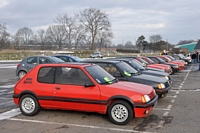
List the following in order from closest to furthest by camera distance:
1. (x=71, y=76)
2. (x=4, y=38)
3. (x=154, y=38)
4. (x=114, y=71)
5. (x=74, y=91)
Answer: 1. (x=74, y=91)
2. (x=71, y=76)
3. (x=114, y=71)
4. (x=4, y=38)
5. (x=154, y=38)

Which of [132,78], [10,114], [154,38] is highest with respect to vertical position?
[154,38]

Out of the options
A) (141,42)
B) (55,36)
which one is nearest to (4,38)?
(55,36)

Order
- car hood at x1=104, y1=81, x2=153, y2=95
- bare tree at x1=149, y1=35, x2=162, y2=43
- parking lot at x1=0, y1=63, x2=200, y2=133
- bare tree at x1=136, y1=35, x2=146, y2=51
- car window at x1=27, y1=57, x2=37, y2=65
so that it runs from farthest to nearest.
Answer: bare tree at x1=149, y1=35, x2=162, y2=43 → bare tree at x1=136, y1=35, x2=146, y2=51 → car window at x1=27, y1=57, x2=37, y2=65 → car hood at x1=104, y1=81, x2=153, y2=95 → parking lot at x1=0, y1=63, x2=200, y2=133

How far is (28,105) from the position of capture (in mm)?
6945

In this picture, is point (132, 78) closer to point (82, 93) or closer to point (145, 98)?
point (145, 98)

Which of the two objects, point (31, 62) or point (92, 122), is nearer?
point (92, 122)

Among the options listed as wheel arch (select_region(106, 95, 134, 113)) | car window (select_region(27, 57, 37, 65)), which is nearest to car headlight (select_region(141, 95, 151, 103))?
wheel arch (select_region(106, 95, 134, 113))

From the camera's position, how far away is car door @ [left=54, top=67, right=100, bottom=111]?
623 centimetres

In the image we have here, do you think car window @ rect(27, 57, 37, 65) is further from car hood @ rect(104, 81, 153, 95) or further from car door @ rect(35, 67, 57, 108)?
car hood @ rect(104, 81, 153, 95)

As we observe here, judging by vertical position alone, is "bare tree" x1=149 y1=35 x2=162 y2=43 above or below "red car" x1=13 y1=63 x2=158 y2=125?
above

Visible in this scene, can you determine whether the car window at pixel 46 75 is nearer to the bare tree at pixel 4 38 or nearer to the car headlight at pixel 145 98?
the car headlight at pixel 145 98

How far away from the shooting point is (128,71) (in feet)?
29.6

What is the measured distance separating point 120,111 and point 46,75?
2.27 m

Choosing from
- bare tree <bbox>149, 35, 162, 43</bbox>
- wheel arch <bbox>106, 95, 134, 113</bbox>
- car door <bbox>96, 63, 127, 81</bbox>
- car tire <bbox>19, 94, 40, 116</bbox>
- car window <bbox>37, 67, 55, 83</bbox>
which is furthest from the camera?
bare tree <bbox>149, 35, 162, 43</bbox>
